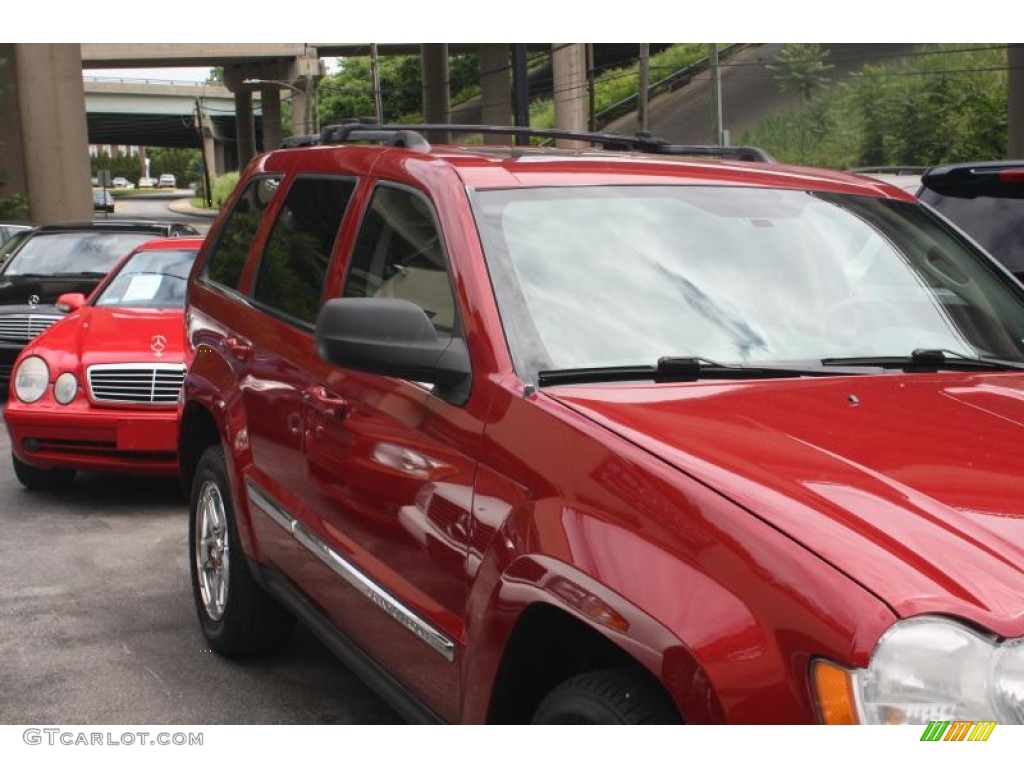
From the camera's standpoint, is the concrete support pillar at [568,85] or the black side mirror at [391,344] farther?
the concrete support pillar at [568,85]

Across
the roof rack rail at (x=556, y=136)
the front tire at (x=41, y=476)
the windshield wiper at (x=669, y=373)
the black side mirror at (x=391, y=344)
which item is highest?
the roof rack rail at (x=556, y=136)

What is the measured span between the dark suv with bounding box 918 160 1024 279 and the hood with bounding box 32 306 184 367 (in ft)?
13.7

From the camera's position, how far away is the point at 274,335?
4.59 meters

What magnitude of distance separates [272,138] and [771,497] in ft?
272

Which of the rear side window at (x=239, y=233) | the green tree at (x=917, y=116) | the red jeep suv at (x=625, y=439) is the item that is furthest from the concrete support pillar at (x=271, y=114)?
the red jeep suv at (x=625, y=439)

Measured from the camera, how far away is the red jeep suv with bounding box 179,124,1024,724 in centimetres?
232

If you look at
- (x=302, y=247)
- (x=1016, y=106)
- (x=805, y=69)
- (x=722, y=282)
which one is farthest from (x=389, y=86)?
(x=722, y=282)

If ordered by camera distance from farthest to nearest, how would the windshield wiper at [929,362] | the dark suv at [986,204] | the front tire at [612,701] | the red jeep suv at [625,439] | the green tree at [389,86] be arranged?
the green tree at [389,86] → the dark suv at [986,204] → the windshield wiper at [929,362] → the front tire at [612,701] → the red jeep suv at [625,439]

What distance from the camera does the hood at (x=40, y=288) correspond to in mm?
12914

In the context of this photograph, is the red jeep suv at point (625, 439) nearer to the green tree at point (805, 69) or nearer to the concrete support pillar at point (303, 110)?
the green tree at point (805, 69)

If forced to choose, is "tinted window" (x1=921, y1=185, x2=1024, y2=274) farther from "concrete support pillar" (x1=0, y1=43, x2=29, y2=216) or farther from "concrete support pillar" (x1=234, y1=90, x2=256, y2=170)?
"concrete support pillar" (x1=234, y1=90, x2=256, y2=170)

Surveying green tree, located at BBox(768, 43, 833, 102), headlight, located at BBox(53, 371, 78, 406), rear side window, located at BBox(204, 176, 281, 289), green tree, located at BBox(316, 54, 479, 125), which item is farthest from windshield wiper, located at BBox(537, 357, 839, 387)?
green tree, located at BBox(316, 54, 479, 125)

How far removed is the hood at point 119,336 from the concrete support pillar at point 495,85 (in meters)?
53.0

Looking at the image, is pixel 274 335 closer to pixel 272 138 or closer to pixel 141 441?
pixel 141 441
